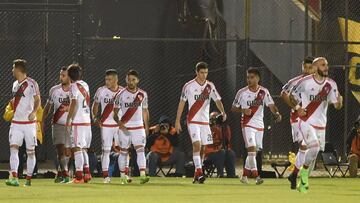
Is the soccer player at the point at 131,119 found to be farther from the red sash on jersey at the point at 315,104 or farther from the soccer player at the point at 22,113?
the red sash on jersey at the point at 315,104

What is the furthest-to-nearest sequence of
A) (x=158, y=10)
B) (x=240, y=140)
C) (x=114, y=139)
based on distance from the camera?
(x=158, y=10)
(x=240, y=140)
(x=114, y=139)

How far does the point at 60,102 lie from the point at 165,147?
13.3 ft

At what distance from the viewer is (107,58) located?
3188 cm

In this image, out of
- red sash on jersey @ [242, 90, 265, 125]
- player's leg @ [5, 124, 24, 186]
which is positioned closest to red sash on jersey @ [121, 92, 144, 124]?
red sash on jersey @ [242, 90, 265, 125]

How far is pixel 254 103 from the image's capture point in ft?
78.0

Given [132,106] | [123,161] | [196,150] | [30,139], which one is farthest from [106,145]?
[30,139]

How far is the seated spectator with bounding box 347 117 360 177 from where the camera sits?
26641 millimetres

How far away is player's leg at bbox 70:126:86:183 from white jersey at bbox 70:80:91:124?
19 cm

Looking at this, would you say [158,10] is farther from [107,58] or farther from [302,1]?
[302,1]

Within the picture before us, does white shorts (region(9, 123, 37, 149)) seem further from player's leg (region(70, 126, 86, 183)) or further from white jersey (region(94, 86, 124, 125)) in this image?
white jersey (region(94, 86, 124, 125))

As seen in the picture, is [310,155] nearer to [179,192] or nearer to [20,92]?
[179,192]

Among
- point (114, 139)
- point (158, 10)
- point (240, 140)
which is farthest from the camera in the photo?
point (158, 10)

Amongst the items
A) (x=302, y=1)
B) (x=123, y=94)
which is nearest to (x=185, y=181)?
(x=123, y=94)

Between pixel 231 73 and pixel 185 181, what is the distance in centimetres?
852
